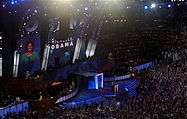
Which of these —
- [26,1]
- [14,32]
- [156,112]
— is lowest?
[156,112]

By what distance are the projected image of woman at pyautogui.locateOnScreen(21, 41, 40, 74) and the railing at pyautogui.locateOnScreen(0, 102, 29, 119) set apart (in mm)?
10136

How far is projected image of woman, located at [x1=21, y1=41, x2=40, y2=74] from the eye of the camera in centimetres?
4704

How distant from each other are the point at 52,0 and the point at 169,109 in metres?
21.8

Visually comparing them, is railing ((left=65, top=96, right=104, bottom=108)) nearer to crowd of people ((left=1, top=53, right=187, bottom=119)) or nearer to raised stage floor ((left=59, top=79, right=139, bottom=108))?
raised stage floor ((left=59, top=79, right=139, bottom=108))

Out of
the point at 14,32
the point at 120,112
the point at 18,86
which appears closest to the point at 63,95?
the point at 18,86

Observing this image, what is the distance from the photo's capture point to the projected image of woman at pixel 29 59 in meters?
47.0

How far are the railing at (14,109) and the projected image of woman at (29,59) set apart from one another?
10136 millimetres

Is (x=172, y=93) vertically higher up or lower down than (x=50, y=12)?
lower down

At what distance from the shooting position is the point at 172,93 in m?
36.8

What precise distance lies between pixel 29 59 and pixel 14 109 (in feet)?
40.8

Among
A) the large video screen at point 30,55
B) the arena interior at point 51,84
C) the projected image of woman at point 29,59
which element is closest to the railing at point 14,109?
the arena interior at point 51,84

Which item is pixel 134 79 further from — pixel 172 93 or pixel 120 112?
pixel 120 112

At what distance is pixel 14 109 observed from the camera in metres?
36.0

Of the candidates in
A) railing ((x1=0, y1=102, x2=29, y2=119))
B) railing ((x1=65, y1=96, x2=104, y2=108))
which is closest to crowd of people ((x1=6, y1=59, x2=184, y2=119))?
railing ((x1=65, y1=96, x2=104, y2=108))
